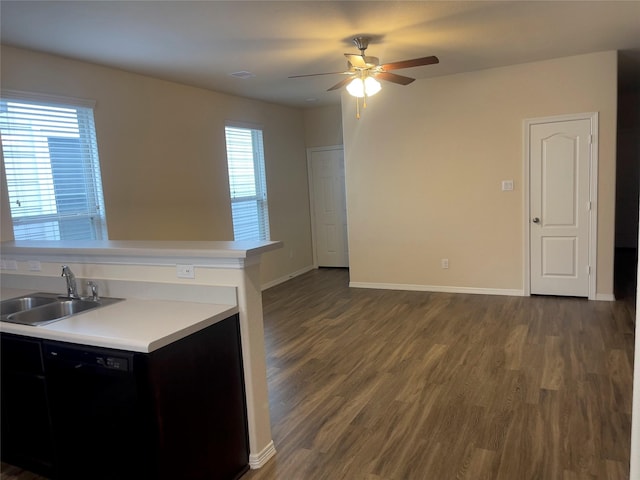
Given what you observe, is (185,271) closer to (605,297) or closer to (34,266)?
(34,266)

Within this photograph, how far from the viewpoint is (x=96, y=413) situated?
200cm

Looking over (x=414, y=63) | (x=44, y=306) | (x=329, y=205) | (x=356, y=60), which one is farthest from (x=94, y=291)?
(x=329, y=205)

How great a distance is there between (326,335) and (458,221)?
2.28m

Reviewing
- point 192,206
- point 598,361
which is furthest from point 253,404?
point 192,206

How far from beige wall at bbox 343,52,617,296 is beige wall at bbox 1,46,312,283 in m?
1.54

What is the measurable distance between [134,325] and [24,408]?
0.87 m

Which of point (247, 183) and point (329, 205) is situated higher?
point (247, 183)

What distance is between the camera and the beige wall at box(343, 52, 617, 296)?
480 centimetres

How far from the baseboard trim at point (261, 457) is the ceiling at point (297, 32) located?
2.67 m

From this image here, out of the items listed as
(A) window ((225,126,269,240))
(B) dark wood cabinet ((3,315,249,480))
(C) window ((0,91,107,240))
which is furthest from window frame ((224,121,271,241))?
(B) dark wood cabinet ((3,315,249,480))

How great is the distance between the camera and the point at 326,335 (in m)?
4.30

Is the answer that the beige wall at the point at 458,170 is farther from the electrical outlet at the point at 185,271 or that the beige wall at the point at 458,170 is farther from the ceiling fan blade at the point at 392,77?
the electrical outlet at the point at 185,271

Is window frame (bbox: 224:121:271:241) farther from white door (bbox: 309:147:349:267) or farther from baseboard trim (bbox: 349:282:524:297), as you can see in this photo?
baseboard trim (bbox: 349:282:524:297)

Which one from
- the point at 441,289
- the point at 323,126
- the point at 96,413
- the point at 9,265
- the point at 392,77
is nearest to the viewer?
the point at 96,413
